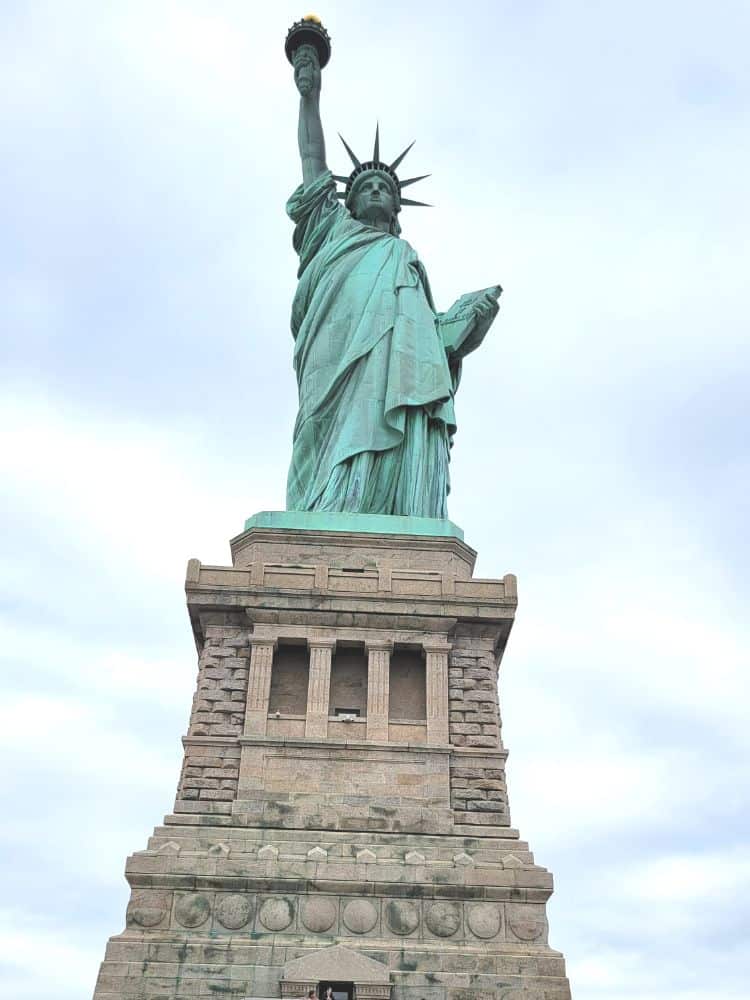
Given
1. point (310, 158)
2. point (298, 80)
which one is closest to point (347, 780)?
point (310, 158)

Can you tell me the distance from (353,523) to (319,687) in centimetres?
342

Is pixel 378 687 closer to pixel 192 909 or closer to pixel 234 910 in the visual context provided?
pixel 234 910

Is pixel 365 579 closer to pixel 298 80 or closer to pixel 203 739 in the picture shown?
pixel 203 739

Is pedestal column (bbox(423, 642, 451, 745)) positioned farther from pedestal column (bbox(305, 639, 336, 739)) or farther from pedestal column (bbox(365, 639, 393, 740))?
pedestal column (bbox(305, 639, 336, 739))

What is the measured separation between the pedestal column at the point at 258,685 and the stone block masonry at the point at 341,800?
28 millimetres

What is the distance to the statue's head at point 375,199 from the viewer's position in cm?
2511

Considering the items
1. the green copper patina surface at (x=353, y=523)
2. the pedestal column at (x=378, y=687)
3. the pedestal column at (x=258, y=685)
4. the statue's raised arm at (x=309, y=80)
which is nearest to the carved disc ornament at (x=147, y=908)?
the pedestal column at (x=258, y=685)

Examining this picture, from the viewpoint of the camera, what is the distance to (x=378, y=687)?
1677 centimetres

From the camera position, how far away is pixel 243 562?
1877 centimetres

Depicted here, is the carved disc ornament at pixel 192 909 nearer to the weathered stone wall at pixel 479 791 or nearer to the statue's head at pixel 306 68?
the weathered stone wall at pixel 479 791

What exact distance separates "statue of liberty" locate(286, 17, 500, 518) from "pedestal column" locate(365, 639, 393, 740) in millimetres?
3434

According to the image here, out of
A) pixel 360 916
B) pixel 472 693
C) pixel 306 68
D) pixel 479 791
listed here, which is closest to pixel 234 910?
pixel 360 916

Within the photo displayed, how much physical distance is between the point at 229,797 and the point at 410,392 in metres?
8.43

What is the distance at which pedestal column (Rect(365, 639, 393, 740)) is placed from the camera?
1638cm
